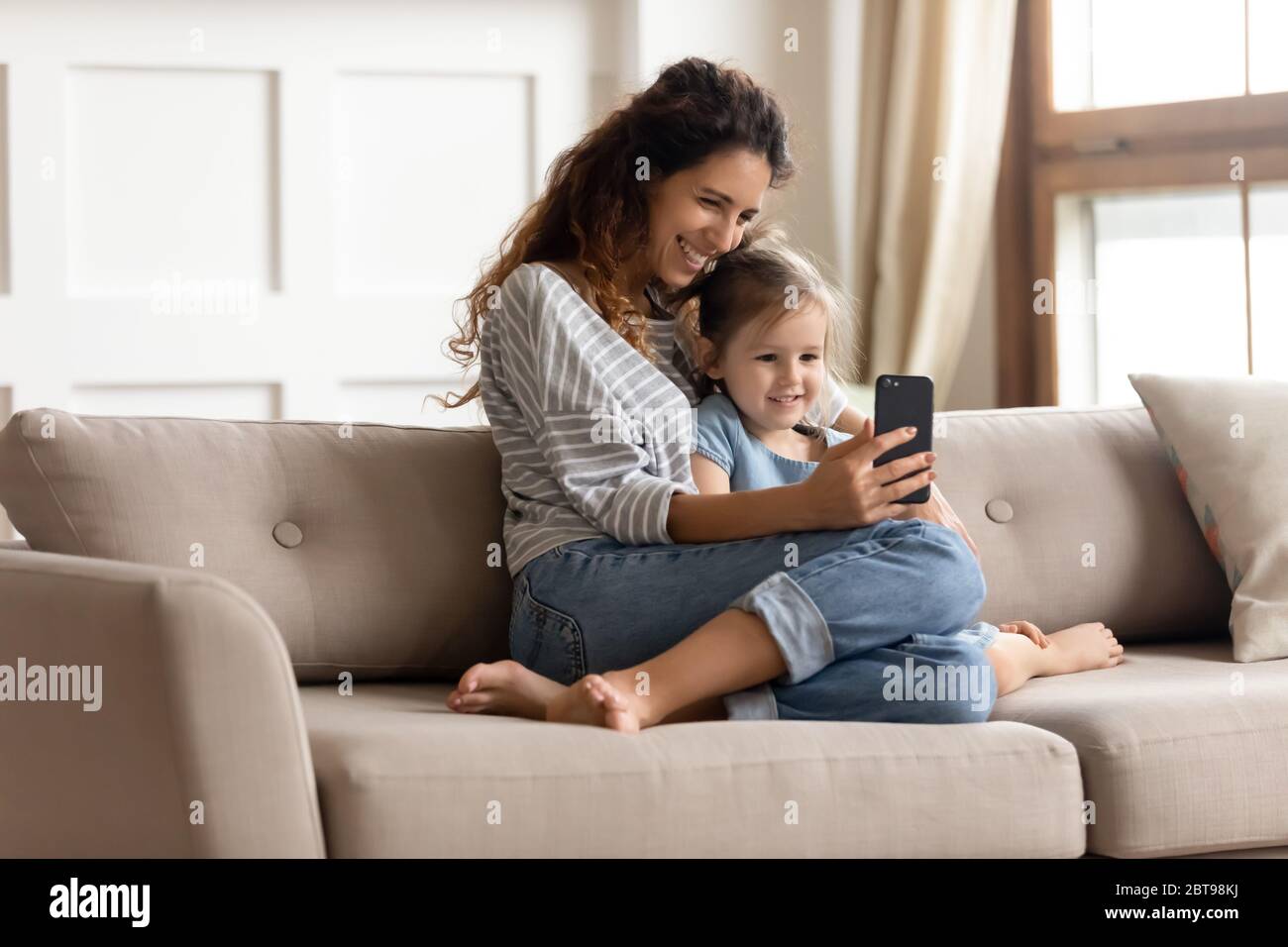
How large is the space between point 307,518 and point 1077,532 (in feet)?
3.29

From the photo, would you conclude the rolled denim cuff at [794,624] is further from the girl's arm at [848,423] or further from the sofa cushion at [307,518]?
the girl's arm at [848,423]

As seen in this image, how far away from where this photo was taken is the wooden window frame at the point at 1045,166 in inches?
132

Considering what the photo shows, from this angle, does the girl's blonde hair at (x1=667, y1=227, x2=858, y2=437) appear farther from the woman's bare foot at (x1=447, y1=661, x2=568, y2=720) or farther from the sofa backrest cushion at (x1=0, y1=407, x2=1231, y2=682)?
the woman's bare foot at (x1=447, y1=661, x2=568, y2=720)

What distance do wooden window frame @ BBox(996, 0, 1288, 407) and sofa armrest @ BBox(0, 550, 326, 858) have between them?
2.51 m

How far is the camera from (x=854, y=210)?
3.82m

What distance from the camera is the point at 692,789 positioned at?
1478 millimetres

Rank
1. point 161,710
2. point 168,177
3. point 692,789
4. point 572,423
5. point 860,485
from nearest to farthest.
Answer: point 161,710, point 692,789, point 860,485, point 572,423, point 168,177

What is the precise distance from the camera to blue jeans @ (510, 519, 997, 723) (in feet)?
5.46

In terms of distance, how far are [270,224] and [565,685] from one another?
6.32ft

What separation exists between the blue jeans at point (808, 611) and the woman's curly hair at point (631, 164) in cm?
33

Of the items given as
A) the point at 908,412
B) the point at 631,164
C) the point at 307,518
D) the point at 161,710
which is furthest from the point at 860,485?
the point at 161,710

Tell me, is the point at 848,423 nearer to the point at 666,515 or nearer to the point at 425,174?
the point at 666,515

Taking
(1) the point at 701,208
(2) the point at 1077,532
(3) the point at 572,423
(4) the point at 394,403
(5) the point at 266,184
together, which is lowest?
(2) the point at 1077,532
